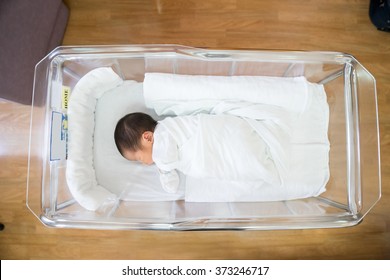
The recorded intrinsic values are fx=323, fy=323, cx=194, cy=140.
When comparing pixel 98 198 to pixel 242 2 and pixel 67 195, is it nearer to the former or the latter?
pixel 67 195

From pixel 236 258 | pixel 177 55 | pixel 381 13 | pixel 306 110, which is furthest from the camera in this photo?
pixel 236 258

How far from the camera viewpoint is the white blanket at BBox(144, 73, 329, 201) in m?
1.16

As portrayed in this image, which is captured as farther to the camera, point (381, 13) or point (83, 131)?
point (381, 13)

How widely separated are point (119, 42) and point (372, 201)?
1.21 metres

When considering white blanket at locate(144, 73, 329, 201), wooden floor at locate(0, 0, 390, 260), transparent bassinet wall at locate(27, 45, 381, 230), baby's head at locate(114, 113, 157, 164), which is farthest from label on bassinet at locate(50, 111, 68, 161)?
wooden floor at locate(0, 0, 390, 260)

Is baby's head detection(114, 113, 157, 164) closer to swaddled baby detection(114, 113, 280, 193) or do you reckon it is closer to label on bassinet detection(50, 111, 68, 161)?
swaddled baby detection(114, 113, 280, 193)

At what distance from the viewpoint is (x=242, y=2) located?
1490 millimetres

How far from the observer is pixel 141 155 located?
120 centimetres

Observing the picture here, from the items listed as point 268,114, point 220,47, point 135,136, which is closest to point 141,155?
point 135,136

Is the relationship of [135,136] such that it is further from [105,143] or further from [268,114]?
[268,114]

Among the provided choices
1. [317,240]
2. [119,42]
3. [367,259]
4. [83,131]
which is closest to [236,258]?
[317,240]

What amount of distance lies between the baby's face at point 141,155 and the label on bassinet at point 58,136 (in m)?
0.22

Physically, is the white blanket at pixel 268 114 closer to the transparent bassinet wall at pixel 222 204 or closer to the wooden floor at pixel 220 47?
the transparent bassinet wall at pixel 222 204

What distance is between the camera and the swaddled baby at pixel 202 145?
3.85 feet
